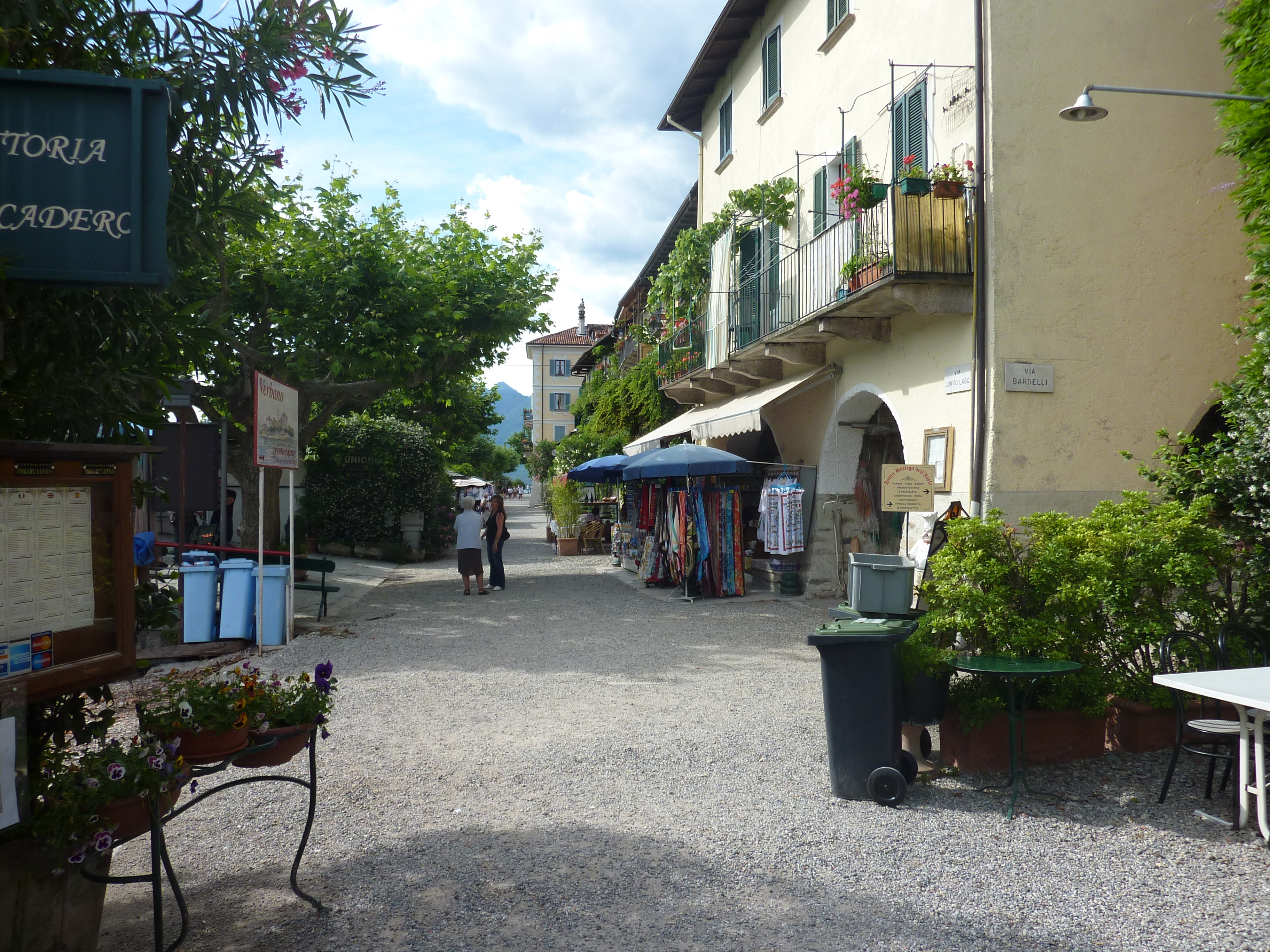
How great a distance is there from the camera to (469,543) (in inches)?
592

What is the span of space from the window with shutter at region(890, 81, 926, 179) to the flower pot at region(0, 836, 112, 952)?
373 inches

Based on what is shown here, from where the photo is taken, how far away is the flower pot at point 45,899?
9.04ft

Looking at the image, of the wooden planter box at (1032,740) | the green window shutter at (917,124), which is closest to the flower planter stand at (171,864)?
the wooden planter box at (1032,740)

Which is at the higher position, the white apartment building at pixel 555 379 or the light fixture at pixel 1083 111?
the white apartment building at pixel 555 379

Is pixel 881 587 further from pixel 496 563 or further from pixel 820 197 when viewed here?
A: pixel 496 563

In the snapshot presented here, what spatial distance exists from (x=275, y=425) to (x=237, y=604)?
2019mm

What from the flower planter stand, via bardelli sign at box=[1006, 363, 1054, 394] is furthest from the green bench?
the flower planter stand

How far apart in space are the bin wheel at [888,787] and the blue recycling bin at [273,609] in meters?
7.41

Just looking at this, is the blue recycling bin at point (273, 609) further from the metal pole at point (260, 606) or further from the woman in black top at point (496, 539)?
the woman in black top at point (496, 539)

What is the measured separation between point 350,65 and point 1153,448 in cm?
846

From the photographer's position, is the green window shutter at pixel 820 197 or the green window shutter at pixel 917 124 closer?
the green window shutter at pixel 917 124

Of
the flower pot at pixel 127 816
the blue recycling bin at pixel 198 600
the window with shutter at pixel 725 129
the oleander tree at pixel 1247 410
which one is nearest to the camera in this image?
the flower pot at pixel 127 816

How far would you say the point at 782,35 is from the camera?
48.5 ft

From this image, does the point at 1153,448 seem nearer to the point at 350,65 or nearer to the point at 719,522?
the point at 719,522
